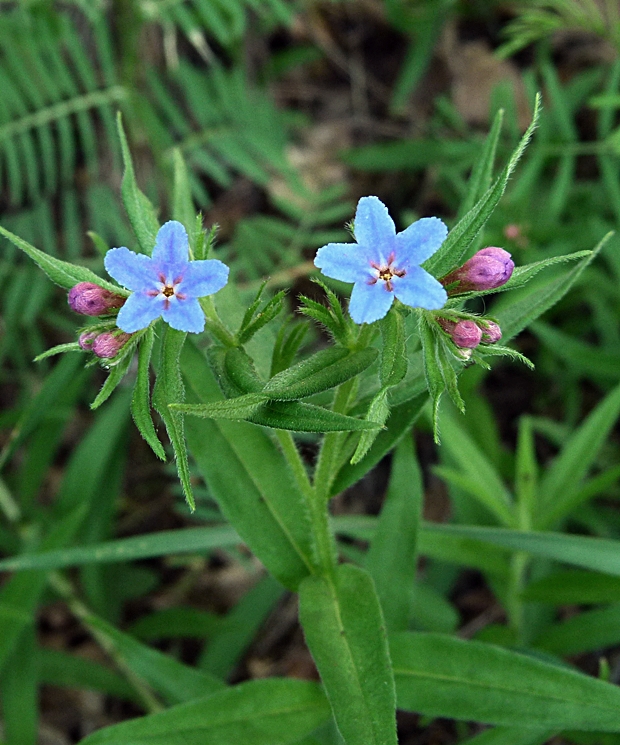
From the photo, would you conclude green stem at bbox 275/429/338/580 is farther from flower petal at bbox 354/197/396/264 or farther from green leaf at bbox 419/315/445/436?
flower petal at bbox 354/197/396/264

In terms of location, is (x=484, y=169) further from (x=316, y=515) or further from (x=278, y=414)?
(x=316, y=515)

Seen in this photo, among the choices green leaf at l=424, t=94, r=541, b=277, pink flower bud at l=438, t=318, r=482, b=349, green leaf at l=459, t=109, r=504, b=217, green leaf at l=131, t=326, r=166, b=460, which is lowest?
green leaf at l=131, t=326, r=166, b=460

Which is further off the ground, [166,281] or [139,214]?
[139,214]

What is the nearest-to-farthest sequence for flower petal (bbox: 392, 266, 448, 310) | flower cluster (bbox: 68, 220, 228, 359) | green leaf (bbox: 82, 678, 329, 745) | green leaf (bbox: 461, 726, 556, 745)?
flower petal (bbox: 392, 266, 448, 310) → flower cluster (bbox: 68, 220, 228, 359) → green leaf (bbox: 82, 678, 329, 745) → green leaf (bbox: 461, 726, 556, 745)

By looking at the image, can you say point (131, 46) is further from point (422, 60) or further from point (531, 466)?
point (531, 466)

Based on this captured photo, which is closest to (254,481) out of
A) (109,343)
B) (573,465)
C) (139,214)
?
(109,343)

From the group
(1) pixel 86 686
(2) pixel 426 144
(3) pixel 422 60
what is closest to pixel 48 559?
(1) pixel 86 686

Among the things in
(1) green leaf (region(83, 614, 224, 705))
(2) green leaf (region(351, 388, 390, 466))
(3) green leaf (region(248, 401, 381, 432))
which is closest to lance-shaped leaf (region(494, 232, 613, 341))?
(2) green leaf (region(351, 388, 390, 466))
